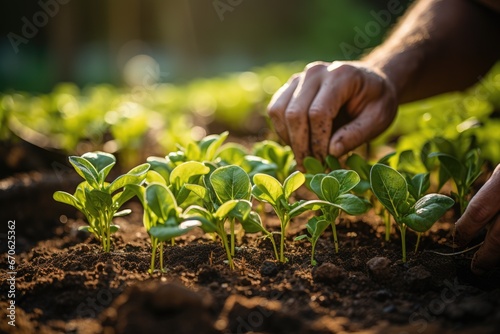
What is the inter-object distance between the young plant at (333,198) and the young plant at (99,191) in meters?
0.57

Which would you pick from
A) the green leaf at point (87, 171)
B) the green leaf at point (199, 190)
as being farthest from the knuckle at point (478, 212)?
the green leaf at point (87, 171)

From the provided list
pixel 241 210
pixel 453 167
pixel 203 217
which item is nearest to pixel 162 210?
pixel 203 217

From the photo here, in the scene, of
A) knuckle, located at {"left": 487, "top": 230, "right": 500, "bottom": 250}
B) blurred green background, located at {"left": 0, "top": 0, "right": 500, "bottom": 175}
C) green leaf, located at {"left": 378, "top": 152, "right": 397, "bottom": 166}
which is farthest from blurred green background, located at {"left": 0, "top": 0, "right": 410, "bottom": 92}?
knuckle, located at {"left": 487, "top": 230, "right": 500, "bottom": 250}

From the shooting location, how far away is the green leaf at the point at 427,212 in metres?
1.61

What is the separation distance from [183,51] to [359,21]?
17.1 feet

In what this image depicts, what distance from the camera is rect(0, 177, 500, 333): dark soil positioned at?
49.7 inches

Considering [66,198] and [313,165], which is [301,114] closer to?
[313,165]

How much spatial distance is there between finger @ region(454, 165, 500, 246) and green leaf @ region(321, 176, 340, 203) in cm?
39

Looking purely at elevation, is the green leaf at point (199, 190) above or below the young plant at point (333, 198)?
above

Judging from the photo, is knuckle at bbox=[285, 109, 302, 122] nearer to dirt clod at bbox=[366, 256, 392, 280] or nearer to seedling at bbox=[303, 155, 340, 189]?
seedling at bbox=[303, 155, 340, 189]

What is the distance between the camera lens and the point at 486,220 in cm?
157

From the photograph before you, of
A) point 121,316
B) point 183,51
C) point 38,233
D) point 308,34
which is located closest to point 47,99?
point 38,233

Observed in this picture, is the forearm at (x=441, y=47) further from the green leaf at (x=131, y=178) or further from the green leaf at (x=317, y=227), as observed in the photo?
the green leaf at (x=131, y=178)

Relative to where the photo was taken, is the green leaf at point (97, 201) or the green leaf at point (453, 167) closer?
the green leaf at point (97, 201)
